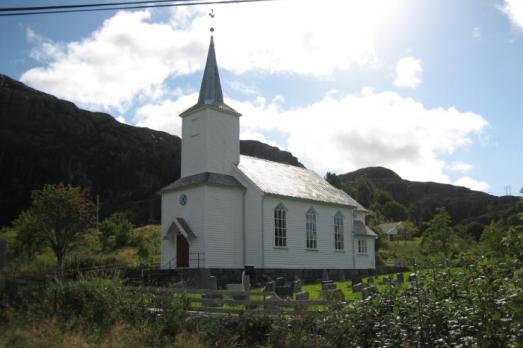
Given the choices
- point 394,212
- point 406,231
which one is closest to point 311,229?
point 406,231

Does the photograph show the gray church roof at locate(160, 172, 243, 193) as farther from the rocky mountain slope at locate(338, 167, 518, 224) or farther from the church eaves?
the rocky mountain slope at locate(338, 167, 518, 224)

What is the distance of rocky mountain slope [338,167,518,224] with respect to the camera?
4017 inches

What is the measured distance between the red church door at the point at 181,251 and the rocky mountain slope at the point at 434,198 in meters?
71.0

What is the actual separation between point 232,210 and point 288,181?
574 centimetres

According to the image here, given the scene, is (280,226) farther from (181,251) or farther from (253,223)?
(181,251)

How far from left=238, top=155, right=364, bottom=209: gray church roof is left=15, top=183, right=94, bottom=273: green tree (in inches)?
459

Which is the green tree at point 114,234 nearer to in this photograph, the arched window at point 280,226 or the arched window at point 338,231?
the arched window at point 338,231

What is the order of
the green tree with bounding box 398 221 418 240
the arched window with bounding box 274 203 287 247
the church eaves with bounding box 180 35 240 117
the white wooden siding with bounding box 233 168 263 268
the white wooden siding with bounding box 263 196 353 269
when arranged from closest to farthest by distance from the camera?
the white wooden siding with bounding box 233 168 263 268 < the white wooden siding with bounding box 263 196 353 269 < the arched window with bounding box 274 203 287 247 < the church eaves with bounding box 180 35 240 117 < the green tree with bounding box 398 221 418 240

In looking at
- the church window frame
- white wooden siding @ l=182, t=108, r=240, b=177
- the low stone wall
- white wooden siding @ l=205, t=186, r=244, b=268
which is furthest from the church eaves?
the church window frame

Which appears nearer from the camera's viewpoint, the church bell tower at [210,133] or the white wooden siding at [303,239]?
the white wooden siding at [303,239]

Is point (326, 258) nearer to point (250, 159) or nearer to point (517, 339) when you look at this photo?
point (250, 159)

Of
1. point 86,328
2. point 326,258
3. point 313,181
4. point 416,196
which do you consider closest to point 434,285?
point 86,328

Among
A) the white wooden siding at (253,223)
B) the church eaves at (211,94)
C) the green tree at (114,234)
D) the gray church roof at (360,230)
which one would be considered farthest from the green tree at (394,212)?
the white wooden siding at (253,223)

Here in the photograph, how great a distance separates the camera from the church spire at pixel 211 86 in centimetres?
3247
